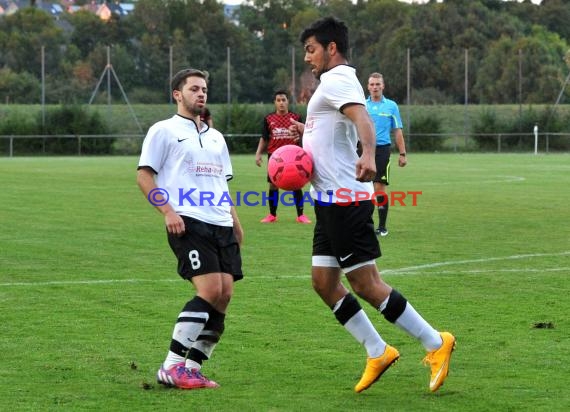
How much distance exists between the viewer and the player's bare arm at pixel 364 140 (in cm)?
648

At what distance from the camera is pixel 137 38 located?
88.3 m

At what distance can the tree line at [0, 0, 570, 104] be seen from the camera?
212 feet

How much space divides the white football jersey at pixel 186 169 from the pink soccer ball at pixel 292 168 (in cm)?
36

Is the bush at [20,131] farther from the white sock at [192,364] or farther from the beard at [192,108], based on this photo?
the white sock at [192,364]

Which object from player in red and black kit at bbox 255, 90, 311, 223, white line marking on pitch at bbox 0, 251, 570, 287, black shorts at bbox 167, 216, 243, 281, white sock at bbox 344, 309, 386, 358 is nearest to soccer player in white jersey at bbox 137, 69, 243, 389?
black shorts at bbox 167, 216, 243, 281

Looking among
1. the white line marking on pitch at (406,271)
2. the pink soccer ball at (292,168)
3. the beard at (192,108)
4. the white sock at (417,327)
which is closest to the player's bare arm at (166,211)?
the beard at (192,108)

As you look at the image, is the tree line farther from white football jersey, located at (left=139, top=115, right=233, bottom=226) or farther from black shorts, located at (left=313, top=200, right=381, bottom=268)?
black shorts, located at (left=313, top=200, right=381, bottom=268)

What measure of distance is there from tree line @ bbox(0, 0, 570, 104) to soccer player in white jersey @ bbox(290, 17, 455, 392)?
48372 millimetres

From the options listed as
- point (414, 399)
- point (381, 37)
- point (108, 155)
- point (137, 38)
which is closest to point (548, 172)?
point (108, 155)

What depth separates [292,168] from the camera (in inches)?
273

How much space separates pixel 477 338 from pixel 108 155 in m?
46.0

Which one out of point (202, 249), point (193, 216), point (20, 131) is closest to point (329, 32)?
point (193, 216)

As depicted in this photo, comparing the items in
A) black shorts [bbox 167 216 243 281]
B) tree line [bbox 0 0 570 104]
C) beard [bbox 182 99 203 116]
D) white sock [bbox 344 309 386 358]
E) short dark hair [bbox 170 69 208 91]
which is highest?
tree line [bbox 0 0 570 104]

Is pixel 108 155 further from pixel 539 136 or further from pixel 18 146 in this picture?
pixel 539 136
